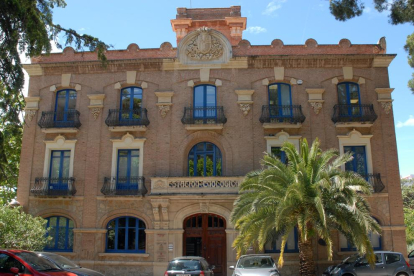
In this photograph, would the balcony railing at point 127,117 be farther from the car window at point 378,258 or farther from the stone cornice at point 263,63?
the car window at point 378,258

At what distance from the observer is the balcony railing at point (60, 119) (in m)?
23.5

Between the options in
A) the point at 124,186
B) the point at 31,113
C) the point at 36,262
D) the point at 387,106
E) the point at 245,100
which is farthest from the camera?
the point at 31,113

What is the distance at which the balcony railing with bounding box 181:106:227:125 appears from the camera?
2272 cm

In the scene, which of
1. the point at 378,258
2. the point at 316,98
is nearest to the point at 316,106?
the point at 316,98

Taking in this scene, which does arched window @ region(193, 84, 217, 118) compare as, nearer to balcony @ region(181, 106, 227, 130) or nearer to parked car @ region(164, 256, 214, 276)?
balcony @ region(181, 106, 227, 130)

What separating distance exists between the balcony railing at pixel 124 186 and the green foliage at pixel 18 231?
3975 mm

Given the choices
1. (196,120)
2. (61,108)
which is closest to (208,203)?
(196,120)

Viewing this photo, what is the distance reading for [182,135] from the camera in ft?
75.8

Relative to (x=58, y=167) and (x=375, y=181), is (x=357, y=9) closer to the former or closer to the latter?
(x=375, y=181)

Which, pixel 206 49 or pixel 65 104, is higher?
pixel 206 49

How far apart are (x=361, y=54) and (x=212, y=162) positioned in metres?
10.5

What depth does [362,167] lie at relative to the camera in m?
22.5

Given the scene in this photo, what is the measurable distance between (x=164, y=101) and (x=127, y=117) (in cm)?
237

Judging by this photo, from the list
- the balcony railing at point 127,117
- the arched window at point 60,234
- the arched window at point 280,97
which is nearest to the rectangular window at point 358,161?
the arched window at point 280,97
